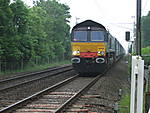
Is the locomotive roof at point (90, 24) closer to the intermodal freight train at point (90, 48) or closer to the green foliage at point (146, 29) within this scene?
the intermodal freight train at point (90, 48)

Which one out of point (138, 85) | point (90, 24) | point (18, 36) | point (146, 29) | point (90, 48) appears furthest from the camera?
point (18, 36)

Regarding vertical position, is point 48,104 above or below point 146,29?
below

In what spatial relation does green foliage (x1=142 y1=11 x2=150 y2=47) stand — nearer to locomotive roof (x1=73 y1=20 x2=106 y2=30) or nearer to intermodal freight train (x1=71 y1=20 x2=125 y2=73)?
A: intermodal freight train (x1=71 y1=20 x2=125 y2=73)

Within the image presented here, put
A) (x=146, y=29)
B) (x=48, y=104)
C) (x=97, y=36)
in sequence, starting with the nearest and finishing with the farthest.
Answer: (x=48, y=104) < (x=146, y=29) < (x=97, y=36)

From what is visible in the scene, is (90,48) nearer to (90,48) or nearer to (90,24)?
(90,48)

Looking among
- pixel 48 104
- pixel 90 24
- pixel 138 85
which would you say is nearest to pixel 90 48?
pixel 90 24

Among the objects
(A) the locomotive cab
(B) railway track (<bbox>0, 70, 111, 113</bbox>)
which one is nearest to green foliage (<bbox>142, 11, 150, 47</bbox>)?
(B) railway track (<bbox>0, 70, 111, 113</bbox>)

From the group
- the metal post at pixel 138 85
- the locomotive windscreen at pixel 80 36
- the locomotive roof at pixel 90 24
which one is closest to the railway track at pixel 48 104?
the metal post at pixel 138 85

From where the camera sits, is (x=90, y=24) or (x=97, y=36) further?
(x=90, y=24)

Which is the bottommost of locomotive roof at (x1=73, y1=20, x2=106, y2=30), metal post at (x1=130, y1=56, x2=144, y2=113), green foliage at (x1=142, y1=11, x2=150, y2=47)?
metal post at (x1=130, y1=56, x2=144, y2=113)

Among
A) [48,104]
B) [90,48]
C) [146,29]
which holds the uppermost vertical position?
[146,29]

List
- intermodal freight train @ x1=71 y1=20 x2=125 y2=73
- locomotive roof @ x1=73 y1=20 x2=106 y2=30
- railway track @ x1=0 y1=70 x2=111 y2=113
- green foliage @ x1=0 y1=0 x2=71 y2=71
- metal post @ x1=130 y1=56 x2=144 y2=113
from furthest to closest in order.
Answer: green foliage @ x1=0 y1=0 x2=71 y2=71, locomotive roof @ x1=73 y1=20 x2=106 y2=30, intermodal freight train @ x1=71 y1=20 x2=125 y2=73, railway track @ x1=0 y1=70 x2=111 y2=113, metal post @ x1=130 y1=56 x2=144 y2=113

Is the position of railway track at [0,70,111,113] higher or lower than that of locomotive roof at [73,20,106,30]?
lower

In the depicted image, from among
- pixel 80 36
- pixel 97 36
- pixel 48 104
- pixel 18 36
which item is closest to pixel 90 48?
pixel 97 36
